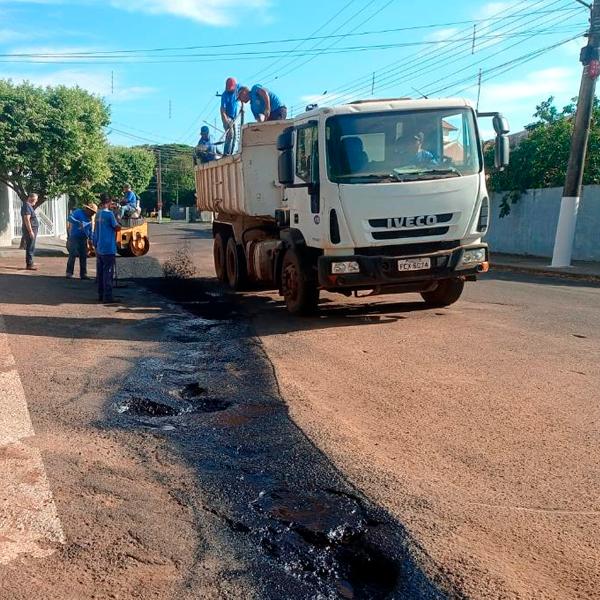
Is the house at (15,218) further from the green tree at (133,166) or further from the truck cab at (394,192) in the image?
the truck cab at (394,192)

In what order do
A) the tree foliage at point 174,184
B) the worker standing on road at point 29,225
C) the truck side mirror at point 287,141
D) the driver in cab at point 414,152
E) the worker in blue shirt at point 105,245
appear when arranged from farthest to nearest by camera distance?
the tree foliage at point 174,184
the worker standing on road at point 29,225
the worker in blue shirt at point 105,245
the truck side mirror at point 287,141
the driver in cab at point 414,152

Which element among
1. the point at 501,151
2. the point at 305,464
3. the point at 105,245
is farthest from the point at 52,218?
the point at 305,464

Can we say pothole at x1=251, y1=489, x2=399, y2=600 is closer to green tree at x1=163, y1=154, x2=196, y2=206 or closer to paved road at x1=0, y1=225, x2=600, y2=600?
paved road at x1=0, y1=225, x2=600, y2=600

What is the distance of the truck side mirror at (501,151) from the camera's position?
8.94m

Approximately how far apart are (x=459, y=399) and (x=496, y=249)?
63.3 feet

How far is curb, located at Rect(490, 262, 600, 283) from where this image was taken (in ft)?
51.0

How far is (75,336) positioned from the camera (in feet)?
27.8

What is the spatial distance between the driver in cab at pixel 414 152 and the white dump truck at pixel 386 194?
1cm

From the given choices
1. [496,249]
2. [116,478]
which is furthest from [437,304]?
[496,249]

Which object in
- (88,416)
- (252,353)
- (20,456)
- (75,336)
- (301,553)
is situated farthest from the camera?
(75,336)

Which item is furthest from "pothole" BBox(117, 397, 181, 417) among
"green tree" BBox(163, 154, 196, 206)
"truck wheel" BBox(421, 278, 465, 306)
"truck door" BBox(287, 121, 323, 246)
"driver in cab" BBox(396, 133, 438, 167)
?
"green tree" BBox(163, 154, 196, 206)

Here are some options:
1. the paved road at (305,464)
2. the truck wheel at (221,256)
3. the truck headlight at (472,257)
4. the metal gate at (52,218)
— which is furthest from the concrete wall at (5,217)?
the truck headlight at (472,257)

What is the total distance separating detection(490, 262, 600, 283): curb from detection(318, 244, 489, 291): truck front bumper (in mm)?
7533

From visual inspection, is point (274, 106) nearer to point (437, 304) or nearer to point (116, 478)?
point (437, 304)
